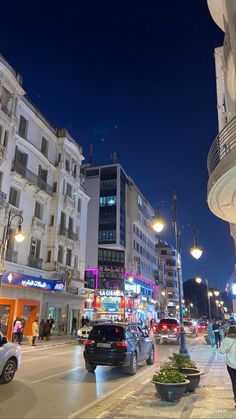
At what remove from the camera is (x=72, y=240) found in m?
38.0

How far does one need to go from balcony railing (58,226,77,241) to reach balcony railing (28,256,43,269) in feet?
13.3

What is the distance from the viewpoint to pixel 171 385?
8.23 m

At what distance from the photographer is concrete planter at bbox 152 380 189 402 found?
8250 millimetres

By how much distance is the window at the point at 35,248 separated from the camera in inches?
1241

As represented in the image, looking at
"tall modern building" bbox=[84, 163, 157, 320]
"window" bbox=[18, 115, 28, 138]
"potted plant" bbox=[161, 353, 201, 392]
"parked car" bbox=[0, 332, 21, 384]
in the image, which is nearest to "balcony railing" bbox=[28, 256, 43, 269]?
"window" bbox=[18, 115, 28, 138]

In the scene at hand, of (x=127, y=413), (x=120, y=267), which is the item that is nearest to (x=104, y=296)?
(x=120, y=267)

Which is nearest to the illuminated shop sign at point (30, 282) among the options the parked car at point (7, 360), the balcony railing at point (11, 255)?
the balcony railing at point (11, 255)

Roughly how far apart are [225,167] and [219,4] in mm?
11376

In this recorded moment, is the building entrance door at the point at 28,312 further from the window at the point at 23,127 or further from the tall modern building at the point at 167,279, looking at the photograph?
the tall modern building at the point at 167,279

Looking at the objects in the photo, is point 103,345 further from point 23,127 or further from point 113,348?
point 23,127

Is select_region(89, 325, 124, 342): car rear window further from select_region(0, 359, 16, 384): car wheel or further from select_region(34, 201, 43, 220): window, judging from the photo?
select_region(34, 201, 43, 220): window

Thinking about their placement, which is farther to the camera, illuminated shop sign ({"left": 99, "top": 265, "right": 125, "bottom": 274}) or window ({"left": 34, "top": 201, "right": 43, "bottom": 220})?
illuminated shop sign ({"left": 99, "top": 265, "right": 125, "bottom": 274})

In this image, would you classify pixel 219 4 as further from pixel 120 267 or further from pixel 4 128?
pixel 120 267

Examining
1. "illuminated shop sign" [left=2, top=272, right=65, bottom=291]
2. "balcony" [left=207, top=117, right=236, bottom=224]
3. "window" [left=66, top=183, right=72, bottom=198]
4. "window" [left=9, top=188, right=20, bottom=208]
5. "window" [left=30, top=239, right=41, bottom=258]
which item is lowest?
"illuminated shop sign" [left=2, top=272, right=65, bottom=291]
